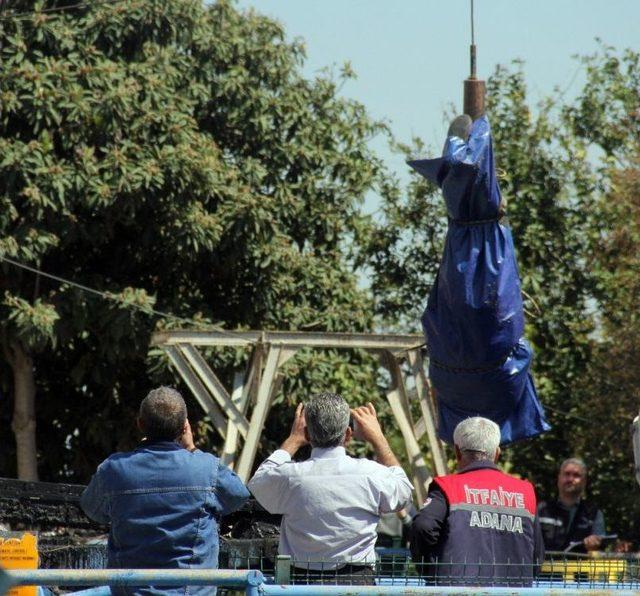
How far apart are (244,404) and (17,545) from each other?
9192mm

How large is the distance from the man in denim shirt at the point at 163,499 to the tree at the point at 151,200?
987 centimetres

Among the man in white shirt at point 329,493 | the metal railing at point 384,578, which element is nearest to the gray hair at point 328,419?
the man in white shirt at point 329,493

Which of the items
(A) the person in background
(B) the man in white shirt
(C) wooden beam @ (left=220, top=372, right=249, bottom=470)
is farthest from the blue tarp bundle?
(C) wooden beam @ (left=220, top=372, right=249, bottom=470)

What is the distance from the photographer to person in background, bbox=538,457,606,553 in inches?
390

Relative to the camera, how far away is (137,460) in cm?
521

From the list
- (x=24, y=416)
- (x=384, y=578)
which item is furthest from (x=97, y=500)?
(x=24, y=416)

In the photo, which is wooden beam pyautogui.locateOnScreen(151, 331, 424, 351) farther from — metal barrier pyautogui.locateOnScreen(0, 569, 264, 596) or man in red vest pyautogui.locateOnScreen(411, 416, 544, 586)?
metal barrier pyautogui.locateOnScreen(0, 569, 264, 596)

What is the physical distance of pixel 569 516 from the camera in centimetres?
999

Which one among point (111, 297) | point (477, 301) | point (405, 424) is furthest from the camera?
point (111, 297)

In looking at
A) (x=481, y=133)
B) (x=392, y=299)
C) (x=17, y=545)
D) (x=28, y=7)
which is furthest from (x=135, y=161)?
(x=17, y=545)

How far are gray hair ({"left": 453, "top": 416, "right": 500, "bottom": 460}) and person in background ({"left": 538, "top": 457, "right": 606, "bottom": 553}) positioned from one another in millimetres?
4400

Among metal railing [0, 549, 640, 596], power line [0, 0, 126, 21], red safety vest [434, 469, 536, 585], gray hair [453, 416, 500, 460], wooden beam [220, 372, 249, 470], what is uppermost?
power line [0, 0, 126, 21]

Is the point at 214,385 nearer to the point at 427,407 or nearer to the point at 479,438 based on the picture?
the point at 427,407

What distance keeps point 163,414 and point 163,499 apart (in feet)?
0.95
